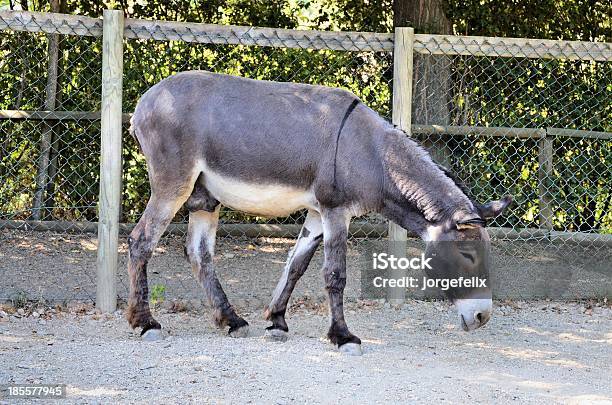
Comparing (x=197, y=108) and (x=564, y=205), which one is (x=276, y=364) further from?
(x=564, y=205)

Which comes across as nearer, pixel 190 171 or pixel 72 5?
pixel 190 171

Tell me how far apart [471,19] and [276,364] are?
5.24 metres

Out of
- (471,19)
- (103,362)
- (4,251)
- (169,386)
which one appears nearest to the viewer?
(169,386)

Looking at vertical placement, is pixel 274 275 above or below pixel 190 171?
below

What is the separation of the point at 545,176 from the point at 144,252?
4.30 meters

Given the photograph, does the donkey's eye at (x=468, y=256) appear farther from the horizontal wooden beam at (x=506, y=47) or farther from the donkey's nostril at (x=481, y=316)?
the horizontal wooden beam at (x=506, y=47)

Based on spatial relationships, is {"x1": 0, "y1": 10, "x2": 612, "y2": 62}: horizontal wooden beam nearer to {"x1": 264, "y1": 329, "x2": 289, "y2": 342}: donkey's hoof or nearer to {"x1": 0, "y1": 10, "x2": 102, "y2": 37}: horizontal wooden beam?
{"x1": 0, "y1": 10, "x2": 102, "y2": 37}: horizontal wooden beam

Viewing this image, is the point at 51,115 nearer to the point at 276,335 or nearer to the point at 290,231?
the point at 290,231

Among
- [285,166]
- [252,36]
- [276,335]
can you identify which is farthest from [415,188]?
[252,36]

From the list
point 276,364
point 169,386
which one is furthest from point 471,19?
point 169,386

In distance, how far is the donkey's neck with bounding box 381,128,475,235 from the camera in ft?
17.6

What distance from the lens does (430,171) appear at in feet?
17.9

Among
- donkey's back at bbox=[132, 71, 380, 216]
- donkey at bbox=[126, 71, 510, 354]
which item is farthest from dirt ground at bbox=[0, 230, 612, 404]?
donkey's back at bbox=[132, 71, 380, 216]

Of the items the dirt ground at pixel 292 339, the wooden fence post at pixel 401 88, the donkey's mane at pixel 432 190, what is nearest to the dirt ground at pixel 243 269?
the dirt ground at pixel 292 339
